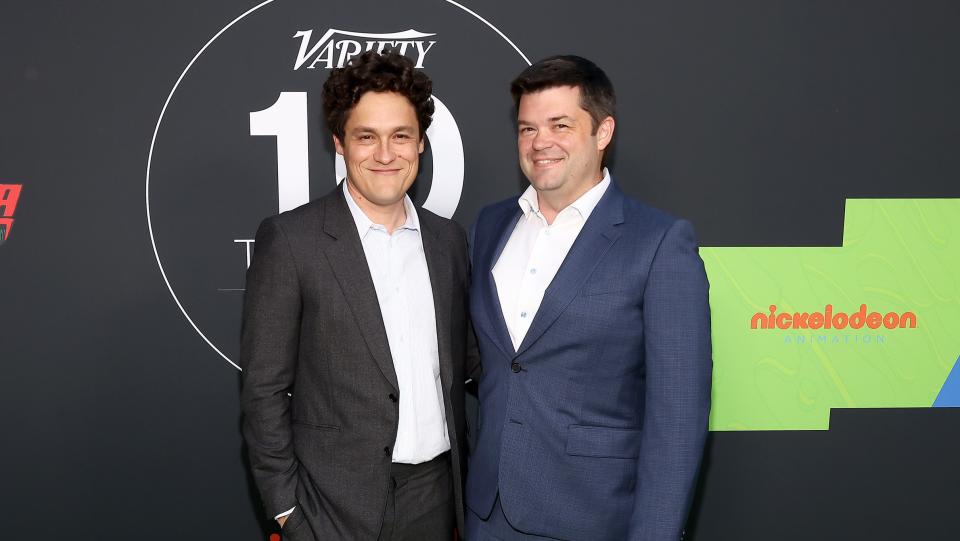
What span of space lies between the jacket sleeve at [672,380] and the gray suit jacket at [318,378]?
52 centimetres

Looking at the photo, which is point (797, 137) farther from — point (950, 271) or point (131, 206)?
point (131, 206)

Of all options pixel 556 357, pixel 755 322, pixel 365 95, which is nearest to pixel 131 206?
pixel 365 95

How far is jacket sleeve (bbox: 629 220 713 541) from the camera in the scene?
4.38ft

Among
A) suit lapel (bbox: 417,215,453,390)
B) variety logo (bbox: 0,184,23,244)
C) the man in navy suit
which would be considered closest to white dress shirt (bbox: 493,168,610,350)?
the man in navy suit

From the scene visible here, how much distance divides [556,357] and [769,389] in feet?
3.87

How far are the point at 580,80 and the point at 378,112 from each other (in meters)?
0.43

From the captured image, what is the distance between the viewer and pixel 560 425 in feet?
4.60

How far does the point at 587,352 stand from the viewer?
1.38 metres

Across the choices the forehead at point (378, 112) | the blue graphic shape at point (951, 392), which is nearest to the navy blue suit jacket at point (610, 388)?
the forehead at point (378, 112)

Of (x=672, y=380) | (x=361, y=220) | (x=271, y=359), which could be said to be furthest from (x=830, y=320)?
(x=271, y=359)

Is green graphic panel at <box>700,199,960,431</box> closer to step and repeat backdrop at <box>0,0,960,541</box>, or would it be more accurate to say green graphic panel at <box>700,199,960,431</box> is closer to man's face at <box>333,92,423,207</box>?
step and repeat backdrop at <box>0,0,960,541</box>

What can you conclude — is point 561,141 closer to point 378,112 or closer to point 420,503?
point 378,112

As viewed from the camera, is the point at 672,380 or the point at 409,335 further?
the point at 409,335

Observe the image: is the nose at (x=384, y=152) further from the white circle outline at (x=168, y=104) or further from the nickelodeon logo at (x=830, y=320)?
the nickelodeon logo at (x=830, y=320)
